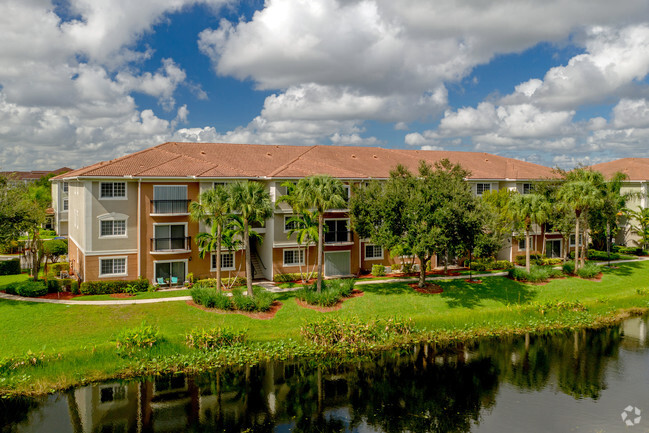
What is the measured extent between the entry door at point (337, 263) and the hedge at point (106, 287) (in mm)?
15072

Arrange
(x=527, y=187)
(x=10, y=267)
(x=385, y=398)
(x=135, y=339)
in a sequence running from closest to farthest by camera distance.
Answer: (x=385, y=398) < (x=135, y=339) < (x=10, y=267) < (x=527, y=187)

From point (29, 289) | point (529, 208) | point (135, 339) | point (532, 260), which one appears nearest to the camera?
point (135, 339)

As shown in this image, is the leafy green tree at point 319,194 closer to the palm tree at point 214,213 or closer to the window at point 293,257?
the palm tree at point 214,213

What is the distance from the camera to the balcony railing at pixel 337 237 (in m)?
40.1

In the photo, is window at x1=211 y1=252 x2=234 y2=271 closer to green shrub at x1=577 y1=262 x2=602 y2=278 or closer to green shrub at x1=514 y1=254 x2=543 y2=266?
green shrub at x1=514 y1=254 x2=543 y2=266

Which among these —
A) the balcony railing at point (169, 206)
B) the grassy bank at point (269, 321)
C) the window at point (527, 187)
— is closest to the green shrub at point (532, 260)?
the grassy bank at point (269, 321)

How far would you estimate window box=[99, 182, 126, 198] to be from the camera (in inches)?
1387

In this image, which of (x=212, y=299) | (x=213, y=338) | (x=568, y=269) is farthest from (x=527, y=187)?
(x=213, y=338)

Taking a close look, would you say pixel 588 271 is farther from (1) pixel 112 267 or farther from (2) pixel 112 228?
(2) pixel 112 228

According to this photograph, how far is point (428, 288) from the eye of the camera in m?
36.1

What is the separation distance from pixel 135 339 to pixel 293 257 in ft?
59.7

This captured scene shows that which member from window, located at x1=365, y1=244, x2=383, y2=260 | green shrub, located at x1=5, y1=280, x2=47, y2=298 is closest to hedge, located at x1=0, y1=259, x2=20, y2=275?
green shrub, located at x1=5, y1=280, x2=47, y2=298

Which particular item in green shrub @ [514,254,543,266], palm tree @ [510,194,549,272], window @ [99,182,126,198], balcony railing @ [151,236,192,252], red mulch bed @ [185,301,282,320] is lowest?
red mulch bed @ [185,301,282,320]

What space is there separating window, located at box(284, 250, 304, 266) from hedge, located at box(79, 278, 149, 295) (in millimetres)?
11561
